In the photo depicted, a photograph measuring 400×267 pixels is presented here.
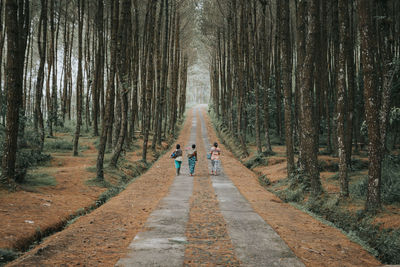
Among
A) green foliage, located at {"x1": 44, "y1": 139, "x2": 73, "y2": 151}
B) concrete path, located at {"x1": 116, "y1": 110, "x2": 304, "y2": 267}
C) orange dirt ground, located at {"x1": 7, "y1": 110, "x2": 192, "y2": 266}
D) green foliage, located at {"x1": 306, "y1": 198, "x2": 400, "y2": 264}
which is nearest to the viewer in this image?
orange dirt ground, located at {"x1": 7, "y1": 110, "x2": 192, "y2": 266}

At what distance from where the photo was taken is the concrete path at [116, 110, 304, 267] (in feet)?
18.1

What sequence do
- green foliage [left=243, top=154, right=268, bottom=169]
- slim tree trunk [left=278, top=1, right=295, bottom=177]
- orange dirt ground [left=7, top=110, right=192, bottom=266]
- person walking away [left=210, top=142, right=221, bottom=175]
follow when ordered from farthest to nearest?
green foliage [left=243, top=154, right=268, bottom=169] < person walking away [left=210, top=142, right=221, bottom=175] < slim tree trunk [left=278, top=1, right=295, bottom=177] < orange dirt ground [left=7, top=110, right=192, bottom=266]

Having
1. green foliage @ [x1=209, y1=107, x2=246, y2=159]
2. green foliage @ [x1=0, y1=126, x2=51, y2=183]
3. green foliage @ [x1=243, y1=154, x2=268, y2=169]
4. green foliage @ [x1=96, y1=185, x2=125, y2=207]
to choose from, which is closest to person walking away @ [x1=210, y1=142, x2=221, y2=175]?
green foliage @ [x1=243, y1=154, x2=268, y2=169]

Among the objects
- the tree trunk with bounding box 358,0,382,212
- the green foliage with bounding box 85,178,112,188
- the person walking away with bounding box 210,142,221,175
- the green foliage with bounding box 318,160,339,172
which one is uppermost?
the tree trunk with bounding box 358,0,382,212

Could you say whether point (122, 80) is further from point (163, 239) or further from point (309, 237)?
point (309, 237)

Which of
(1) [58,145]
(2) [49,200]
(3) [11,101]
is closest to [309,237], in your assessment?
(2) [49,200]

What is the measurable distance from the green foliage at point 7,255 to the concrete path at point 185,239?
7.21ft

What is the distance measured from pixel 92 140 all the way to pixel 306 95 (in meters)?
19.6

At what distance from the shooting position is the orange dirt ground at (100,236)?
536 centimetres

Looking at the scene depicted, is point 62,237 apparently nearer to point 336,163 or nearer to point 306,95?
point 306,95

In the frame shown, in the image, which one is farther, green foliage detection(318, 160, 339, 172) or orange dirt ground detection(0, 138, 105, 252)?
green foliage detection(318, 160, 339, 172)

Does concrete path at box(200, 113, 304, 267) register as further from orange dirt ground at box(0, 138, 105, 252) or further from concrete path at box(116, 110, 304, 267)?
orange dirt ground at box(0, 138, 105, 252)

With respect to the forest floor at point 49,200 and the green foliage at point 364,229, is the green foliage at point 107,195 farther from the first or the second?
the green foliage at point 364,229

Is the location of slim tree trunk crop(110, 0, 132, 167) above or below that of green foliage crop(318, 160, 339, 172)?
above
